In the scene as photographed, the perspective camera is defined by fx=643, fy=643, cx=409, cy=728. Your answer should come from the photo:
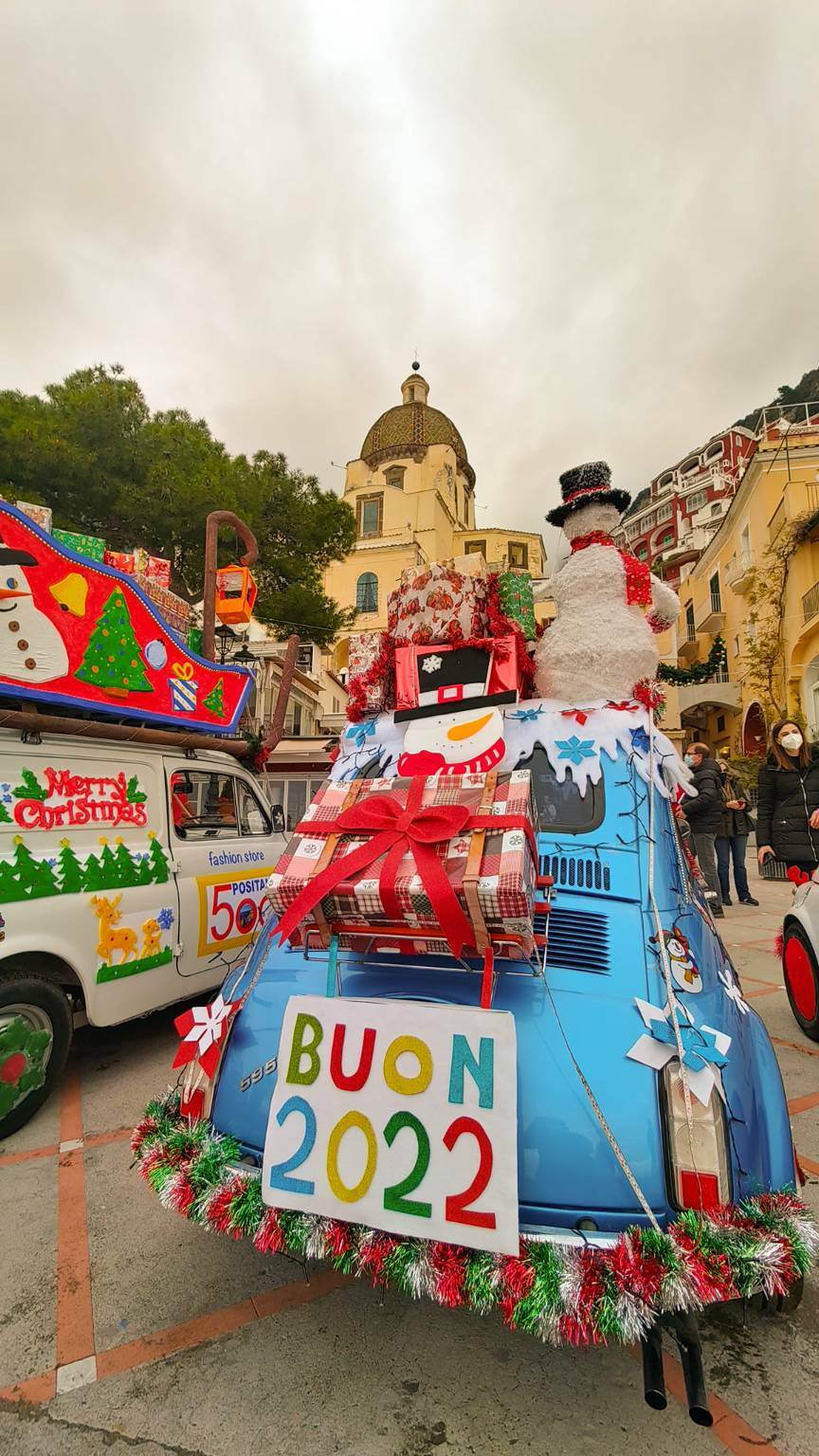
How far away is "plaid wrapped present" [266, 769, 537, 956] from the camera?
1.78 meters

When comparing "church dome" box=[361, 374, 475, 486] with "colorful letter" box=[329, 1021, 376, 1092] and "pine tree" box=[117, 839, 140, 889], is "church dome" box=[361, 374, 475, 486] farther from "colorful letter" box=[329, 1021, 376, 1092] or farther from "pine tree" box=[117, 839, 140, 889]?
"colorful letter" box=[329, 1021, 376, 1092]

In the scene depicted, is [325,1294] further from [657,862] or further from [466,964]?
[657,862]

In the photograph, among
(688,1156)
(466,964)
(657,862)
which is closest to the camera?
(688,1156)

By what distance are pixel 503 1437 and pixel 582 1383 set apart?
0.92 feet

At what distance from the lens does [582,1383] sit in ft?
5.62

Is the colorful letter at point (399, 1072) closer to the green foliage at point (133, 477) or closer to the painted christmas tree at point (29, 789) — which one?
the painted christmas tree at point (29, 789)

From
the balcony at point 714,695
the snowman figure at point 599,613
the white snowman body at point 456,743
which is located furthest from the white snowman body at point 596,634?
the balcony at point 714,695

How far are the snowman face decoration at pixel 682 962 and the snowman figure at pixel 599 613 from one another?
124cm

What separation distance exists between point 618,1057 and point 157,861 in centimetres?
322

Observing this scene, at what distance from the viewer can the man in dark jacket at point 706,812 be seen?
8.01 m

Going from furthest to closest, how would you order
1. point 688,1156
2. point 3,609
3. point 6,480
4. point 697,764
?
point 6,480
point 697,764
point 3,609
point 688,1156

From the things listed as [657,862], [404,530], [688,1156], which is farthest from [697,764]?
[404,530]

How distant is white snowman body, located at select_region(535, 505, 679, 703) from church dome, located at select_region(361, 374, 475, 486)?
123 ft

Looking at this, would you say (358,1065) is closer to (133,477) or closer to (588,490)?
(588,490)
